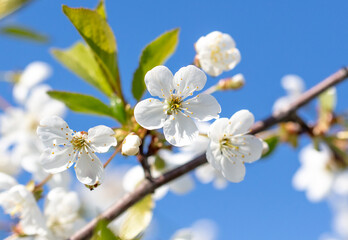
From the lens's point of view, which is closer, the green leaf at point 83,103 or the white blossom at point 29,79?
the green leaf at point 83,103

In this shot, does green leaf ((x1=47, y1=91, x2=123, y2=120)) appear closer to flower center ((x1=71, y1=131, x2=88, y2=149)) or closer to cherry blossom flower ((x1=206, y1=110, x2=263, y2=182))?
flower center ((x1=71, y1=131, x2=88, y2=149))

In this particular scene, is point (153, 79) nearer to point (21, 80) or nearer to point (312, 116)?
point (312, 116)

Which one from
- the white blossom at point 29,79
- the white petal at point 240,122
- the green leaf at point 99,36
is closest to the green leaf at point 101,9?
the green leaf at point 99,36

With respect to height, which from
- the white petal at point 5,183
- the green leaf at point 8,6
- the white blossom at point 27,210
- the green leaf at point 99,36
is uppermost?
the green leaf at point 8,6

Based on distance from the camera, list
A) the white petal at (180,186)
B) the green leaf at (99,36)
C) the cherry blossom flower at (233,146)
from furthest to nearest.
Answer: the white petal at (180,186) < the green leaf at (99,36) < the cherry blossom flower at (233,146)

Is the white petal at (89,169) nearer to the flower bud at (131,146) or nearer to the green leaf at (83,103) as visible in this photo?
the flower bud at (131,146)

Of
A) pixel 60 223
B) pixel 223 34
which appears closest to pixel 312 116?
pixel 223 34
